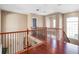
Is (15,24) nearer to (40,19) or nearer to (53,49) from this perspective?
(40,19)

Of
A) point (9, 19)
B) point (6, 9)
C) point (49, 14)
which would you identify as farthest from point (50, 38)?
point (6, 9)

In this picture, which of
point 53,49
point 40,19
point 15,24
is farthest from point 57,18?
point 15,24

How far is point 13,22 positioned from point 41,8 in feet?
1.78

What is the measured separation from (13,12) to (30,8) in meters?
0.30

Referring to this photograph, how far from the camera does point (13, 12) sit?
1.71 meters

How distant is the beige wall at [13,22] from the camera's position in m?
1.67

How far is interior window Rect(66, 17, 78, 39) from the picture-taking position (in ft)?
5.57

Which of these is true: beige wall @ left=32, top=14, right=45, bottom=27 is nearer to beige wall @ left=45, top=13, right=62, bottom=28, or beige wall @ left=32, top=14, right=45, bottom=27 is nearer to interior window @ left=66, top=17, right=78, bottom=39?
beige wall @ left=45, top=13, right=62, bottom=28

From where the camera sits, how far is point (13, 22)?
1740mm

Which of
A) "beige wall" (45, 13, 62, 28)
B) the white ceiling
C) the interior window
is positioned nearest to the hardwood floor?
the interior window

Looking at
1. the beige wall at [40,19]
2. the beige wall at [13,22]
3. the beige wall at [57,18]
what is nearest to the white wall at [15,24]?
the beige wall at [13,22]

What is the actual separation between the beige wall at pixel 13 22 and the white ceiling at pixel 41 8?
9cm

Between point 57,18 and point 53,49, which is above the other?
point 57,18
